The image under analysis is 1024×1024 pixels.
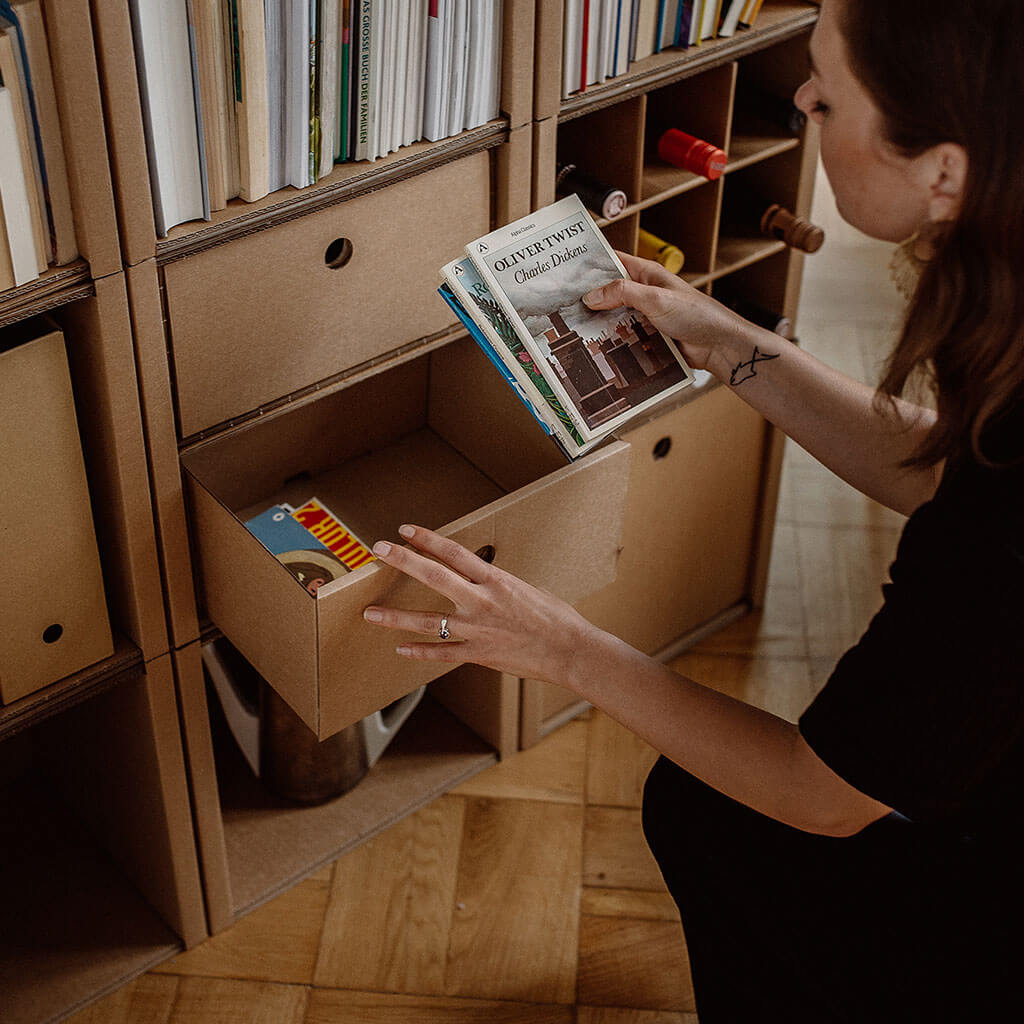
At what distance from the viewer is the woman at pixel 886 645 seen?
0.90 meters

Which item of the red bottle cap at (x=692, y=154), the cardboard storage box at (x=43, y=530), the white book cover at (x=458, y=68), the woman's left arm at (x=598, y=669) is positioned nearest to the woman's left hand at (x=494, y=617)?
the woman's left arm at (x=598, y=669)

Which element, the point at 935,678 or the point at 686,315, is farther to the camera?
the point at 686,315

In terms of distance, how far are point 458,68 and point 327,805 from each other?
96 cm

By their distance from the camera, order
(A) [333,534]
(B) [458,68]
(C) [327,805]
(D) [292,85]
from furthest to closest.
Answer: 1. (C) [327,805]
2. (A) [333,534]
3. (B) [458,68]
4. (D) [292,85]

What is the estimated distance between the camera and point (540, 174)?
1349 millimetres

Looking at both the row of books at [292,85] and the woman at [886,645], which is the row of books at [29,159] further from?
Answer: the woman at [886,645]

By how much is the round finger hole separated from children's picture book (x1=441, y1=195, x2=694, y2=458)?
0.11 meters

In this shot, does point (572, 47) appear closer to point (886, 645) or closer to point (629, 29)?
point (629, 29)

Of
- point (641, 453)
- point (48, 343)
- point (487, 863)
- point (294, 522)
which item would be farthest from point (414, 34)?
point (487, 863)

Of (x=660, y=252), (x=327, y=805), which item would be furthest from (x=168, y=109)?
(x=327, y=805)

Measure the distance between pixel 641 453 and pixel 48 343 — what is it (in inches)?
31.9

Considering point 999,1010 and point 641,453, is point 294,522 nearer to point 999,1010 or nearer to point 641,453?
point 641,453

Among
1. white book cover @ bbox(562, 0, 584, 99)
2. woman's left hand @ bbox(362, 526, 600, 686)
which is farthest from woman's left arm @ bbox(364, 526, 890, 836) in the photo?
white book cover @ bbox(562, 0, 584, 99)

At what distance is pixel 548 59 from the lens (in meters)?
1.27
